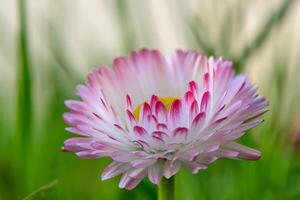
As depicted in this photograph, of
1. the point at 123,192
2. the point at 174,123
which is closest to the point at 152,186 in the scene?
the point at 123,192

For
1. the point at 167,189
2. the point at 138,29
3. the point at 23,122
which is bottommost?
the point at 167,189

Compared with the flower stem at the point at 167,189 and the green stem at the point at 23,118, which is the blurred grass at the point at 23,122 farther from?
the flower stem at the point at 167,189

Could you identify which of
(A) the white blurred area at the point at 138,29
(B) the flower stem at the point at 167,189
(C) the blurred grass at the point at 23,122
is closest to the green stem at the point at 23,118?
(C) the blurred grass at the point at 23,122

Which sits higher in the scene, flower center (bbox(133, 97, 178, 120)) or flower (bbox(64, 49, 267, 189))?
flower center (bbox(133, 97, 178, 120))

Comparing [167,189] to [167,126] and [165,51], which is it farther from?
[165,51]

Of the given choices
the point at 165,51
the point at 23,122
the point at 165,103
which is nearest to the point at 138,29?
the point at 165,51

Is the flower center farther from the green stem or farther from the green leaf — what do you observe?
the green stem

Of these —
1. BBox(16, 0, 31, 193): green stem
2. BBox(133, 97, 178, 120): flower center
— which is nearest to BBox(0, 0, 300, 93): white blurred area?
BBox(16, 0, 31, 193): green stem
